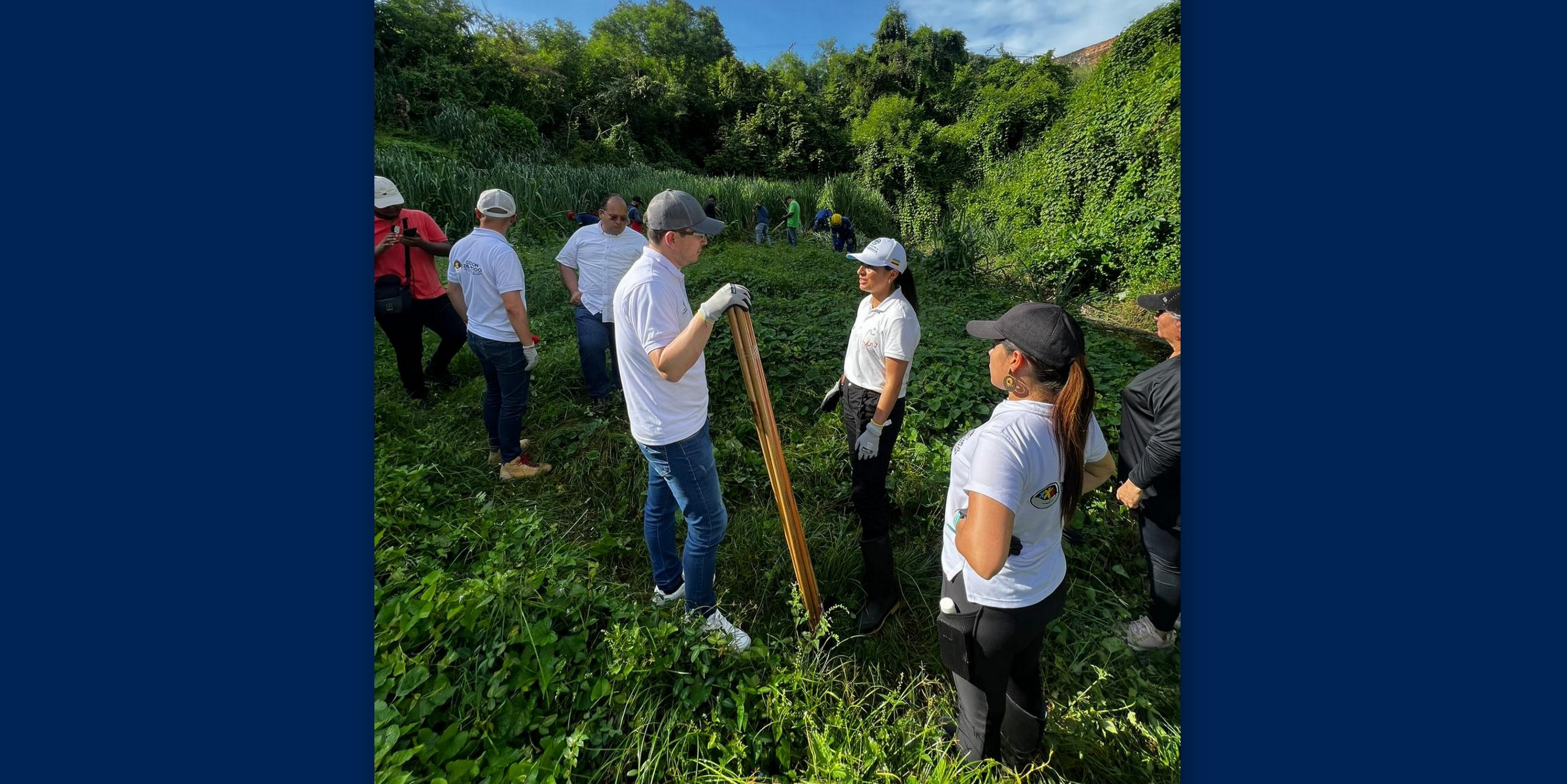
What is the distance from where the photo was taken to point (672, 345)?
190cm

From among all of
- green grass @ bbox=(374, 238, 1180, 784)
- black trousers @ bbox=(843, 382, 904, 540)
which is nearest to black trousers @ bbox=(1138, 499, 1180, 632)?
green grass @ bbox=(374, 238, 1180, 784)

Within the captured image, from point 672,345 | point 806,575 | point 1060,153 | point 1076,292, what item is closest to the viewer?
point 672,345

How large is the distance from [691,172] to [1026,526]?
1465cm

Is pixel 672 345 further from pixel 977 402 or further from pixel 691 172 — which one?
pixel 691 172

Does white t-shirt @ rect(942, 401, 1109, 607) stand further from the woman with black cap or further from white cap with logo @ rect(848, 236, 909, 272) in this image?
white cap with logo @ rect(848, 236, 909, 272)

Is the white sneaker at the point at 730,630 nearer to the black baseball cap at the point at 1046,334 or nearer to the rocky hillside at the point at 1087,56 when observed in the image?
the black baseball cap at the point at 1046,334

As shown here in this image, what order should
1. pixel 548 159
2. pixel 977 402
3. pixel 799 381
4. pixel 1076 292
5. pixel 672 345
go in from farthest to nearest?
pixel 548 159, pixel 1076 292, pixel 799 381, pixel 977 402, pixel 672 345

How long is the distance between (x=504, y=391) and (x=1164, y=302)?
134 inches

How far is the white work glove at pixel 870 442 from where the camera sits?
244cm

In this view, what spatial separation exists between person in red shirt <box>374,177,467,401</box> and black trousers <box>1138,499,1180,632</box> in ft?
13.0

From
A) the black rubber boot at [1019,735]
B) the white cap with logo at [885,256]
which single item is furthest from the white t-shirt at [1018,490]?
the white cap with logo at [885,256]

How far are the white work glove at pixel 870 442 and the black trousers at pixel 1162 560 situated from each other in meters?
1.15

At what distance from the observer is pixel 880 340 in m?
2.42

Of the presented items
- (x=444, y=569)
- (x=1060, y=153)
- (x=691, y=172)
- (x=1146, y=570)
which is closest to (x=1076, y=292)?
(x=1060, y=153)
